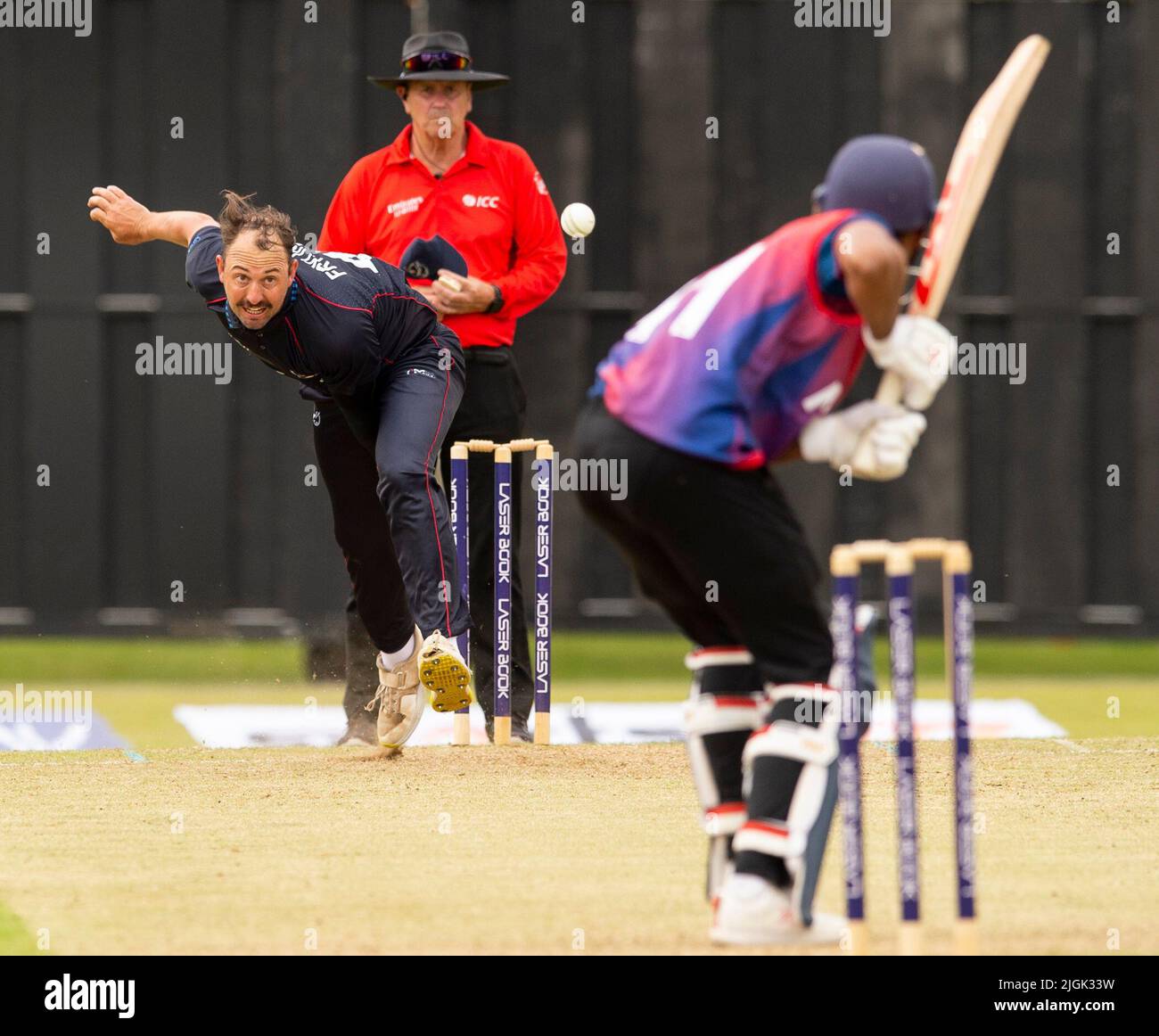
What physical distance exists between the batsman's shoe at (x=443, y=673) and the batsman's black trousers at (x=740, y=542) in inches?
65.9

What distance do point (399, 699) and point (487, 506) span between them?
0.99m

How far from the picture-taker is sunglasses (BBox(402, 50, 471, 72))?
752 cm

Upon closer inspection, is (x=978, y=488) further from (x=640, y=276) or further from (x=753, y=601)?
(x=753, y=601)

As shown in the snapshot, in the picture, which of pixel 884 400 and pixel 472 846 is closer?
pixel 884 400

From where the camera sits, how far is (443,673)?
604 cm

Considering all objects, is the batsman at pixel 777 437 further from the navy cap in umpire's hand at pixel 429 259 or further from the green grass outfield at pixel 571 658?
the green grass outfield at pixel 571 658

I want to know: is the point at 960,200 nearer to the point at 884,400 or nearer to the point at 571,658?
the point at 884,400

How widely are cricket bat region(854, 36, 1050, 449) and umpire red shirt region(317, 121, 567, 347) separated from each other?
2.73 metres

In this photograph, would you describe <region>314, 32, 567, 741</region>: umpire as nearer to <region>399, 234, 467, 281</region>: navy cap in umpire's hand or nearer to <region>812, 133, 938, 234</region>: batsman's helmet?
<region>399, 234, 467, 281</region>: navy cap in umpire's hand

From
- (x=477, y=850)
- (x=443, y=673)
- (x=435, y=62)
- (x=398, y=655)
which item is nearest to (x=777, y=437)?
(x=477, y=850)

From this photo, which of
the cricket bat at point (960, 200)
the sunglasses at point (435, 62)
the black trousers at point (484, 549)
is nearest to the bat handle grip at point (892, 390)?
the cricket bat at point (960, 200)

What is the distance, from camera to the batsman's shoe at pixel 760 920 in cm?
431

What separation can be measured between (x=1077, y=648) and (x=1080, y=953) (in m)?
7.25

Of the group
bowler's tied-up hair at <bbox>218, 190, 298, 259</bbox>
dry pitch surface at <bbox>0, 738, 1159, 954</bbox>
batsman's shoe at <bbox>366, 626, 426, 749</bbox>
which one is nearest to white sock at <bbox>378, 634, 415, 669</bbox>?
batsman's shoe at <bbox>366, 626, 426, 749</bbox>
